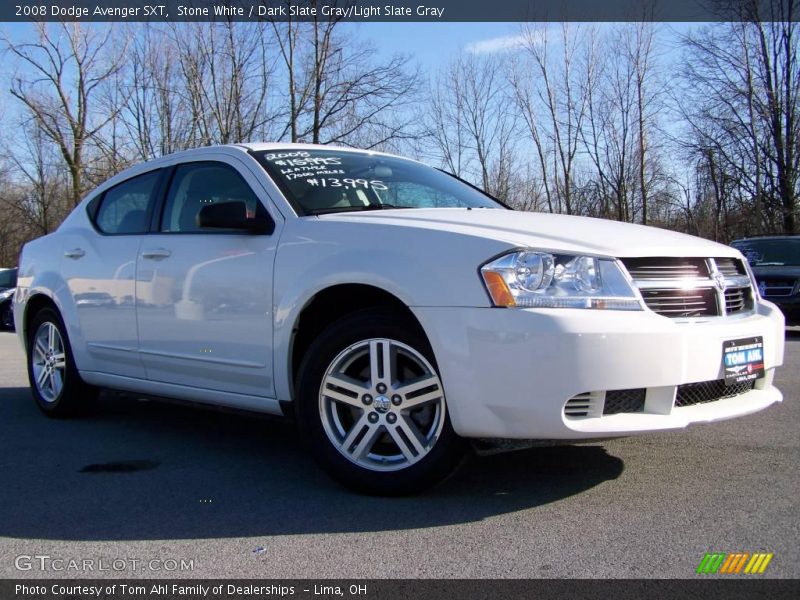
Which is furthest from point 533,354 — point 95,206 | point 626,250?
point 95,206

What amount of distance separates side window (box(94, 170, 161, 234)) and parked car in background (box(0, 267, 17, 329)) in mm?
12557

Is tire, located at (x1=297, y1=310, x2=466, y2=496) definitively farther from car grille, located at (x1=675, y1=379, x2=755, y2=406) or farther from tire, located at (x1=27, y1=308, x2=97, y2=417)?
tire, located at (x1=27, y1=308, x2=97, y2=417)

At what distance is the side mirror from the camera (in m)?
3.88

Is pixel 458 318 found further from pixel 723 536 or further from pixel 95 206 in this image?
pixel 95 206

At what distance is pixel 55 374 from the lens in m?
5.54

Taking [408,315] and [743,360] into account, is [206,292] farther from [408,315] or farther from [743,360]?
[743,360]

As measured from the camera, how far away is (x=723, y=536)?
2.94m

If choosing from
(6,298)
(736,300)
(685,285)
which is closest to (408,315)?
(685,285)

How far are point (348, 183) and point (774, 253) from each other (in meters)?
9.88

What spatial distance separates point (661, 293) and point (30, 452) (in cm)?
362

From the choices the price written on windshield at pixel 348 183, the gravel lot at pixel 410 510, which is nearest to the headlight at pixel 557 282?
the gravel lot at pixel 410 510

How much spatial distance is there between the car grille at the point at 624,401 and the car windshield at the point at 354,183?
65.7 inches

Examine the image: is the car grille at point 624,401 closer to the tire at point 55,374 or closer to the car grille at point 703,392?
the car grille at point 703,392

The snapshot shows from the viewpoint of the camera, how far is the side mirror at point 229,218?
3.88 meters
